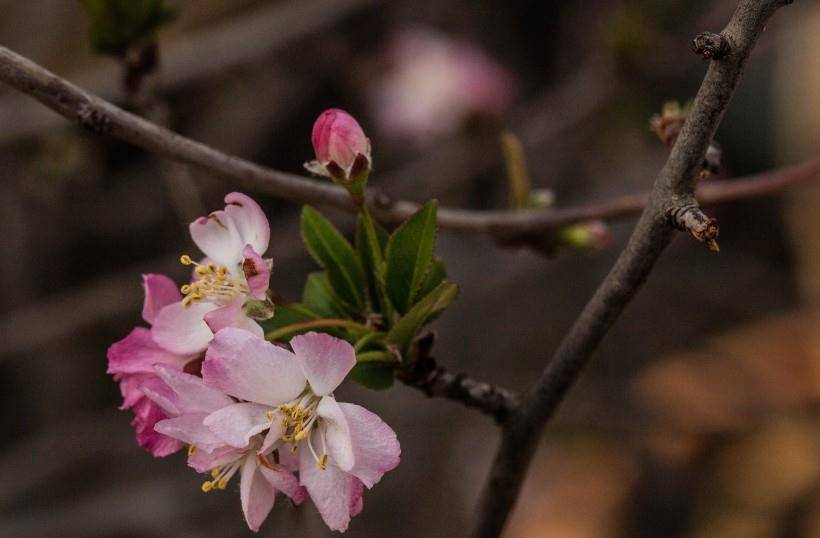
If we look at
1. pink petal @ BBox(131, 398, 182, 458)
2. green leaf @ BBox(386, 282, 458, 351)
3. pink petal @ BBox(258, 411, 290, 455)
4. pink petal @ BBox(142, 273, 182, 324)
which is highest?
green leaf @ BBox(386, 282, 458, 351)

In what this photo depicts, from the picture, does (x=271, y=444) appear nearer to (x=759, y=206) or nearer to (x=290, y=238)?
(x=290, y=238)

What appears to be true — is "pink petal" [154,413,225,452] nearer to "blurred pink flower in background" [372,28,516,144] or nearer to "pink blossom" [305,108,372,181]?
"pink blossom" [305,108,372,181]

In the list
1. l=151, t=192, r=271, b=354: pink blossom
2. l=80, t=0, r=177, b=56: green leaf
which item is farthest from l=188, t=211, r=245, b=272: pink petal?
l=80, t=0, r=177, b=56: green leaf

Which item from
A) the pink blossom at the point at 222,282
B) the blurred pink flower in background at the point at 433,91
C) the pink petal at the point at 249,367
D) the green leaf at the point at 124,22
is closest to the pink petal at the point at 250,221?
the pink blossom at the point at 222,282

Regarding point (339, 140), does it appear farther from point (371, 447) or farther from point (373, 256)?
point (371, 447)

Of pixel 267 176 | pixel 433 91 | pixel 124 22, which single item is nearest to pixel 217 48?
pixel 433 91

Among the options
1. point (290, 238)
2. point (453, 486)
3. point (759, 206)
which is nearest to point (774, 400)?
point (759, 206)
